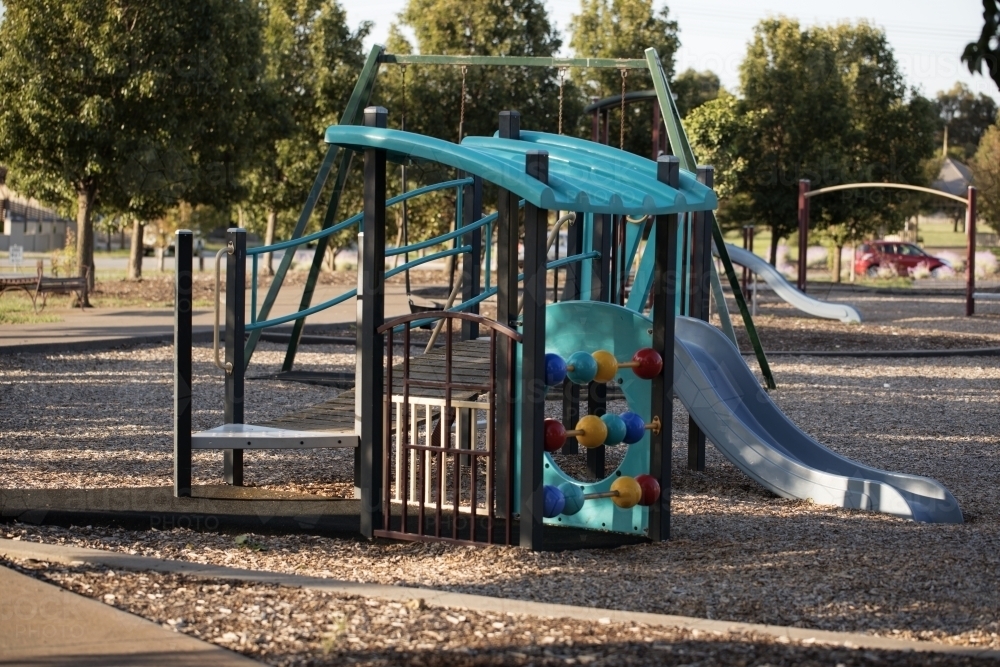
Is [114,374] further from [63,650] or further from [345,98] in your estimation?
[345,98]

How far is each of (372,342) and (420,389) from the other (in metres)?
1.39

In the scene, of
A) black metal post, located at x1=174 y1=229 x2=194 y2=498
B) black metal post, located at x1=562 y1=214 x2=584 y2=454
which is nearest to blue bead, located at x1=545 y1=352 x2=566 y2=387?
black metal post, located at x1=174 y1=229 x2=194 y2=498

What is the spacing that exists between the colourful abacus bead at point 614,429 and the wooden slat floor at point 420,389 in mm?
969

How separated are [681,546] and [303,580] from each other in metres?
1.94

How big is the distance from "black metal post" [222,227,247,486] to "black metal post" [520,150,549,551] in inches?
85.1

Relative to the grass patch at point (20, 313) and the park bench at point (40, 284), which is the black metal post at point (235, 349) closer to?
the grass patch at point (20, 313)

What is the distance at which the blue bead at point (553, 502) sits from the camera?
5.95m

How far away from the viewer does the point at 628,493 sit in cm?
598


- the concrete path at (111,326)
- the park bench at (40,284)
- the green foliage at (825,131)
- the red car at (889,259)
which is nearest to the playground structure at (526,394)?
the concrete path at (111,326)

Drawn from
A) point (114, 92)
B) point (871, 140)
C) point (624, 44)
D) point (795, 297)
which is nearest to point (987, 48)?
point (795, 297)

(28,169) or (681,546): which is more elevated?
(28,169)

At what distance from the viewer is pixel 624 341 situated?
6453 millimetres

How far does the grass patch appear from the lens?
58.2 ft

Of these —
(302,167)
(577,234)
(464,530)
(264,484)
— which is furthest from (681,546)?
(302,167)
